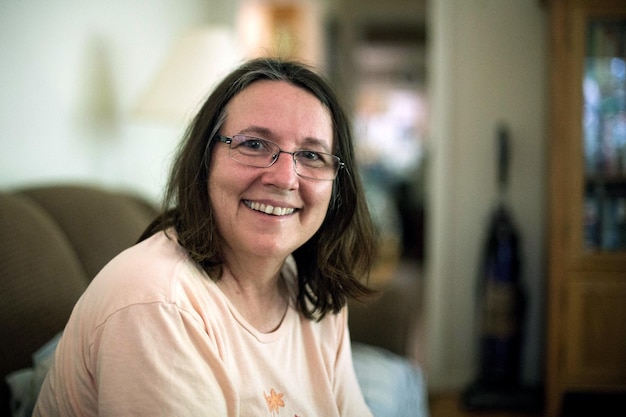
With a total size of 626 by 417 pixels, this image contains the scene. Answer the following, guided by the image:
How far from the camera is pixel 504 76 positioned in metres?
2.88

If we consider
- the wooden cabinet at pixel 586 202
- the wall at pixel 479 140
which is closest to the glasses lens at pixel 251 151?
the wooden cabinet at pixel 586 202

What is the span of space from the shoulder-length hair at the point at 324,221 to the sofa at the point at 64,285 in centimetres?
31

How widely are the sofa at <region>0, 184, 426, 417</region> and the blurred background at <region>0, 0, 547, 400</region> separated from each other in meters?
0.22

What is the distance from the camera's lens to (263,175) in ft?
3.36

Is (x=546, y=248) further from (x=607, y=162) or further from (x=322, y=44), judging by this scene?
(x=322, y=44)

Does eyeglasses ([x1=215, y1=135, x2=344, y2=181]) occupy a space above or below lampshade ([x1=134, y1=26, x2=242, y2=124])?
below

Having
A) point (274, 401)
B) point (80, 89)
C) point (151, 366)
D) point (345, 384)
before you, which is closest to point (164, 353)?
point (151, 366)

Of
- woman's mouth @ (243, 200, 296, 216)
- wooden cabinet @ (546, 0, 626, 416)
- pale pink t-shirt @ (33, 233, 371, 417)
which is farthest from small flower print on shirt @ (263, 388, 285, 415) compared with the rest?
wooden cabinet @ (546, 0, 626, 416)

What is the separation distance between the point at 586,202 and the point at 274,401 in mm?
2058

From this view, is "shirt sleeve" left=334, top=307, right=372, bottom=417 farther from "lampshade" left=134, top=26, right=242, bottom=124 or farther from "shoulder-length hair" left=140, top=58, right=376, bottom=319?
"lampshade" left=134, top=26, right=242, bottom=124

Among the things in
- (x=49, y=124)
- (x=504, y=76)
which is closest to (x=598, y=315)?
(x=504, y=76)

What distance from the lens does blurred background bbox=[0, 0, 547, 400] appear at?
→ 1.75 m

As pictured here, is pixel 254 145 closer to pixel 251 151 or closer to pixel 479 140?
pixel 251 151

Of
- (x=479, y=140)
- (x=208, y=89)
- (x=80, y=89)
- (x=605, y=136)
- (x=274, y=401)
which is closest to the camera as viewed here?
(x=274, y=401)
